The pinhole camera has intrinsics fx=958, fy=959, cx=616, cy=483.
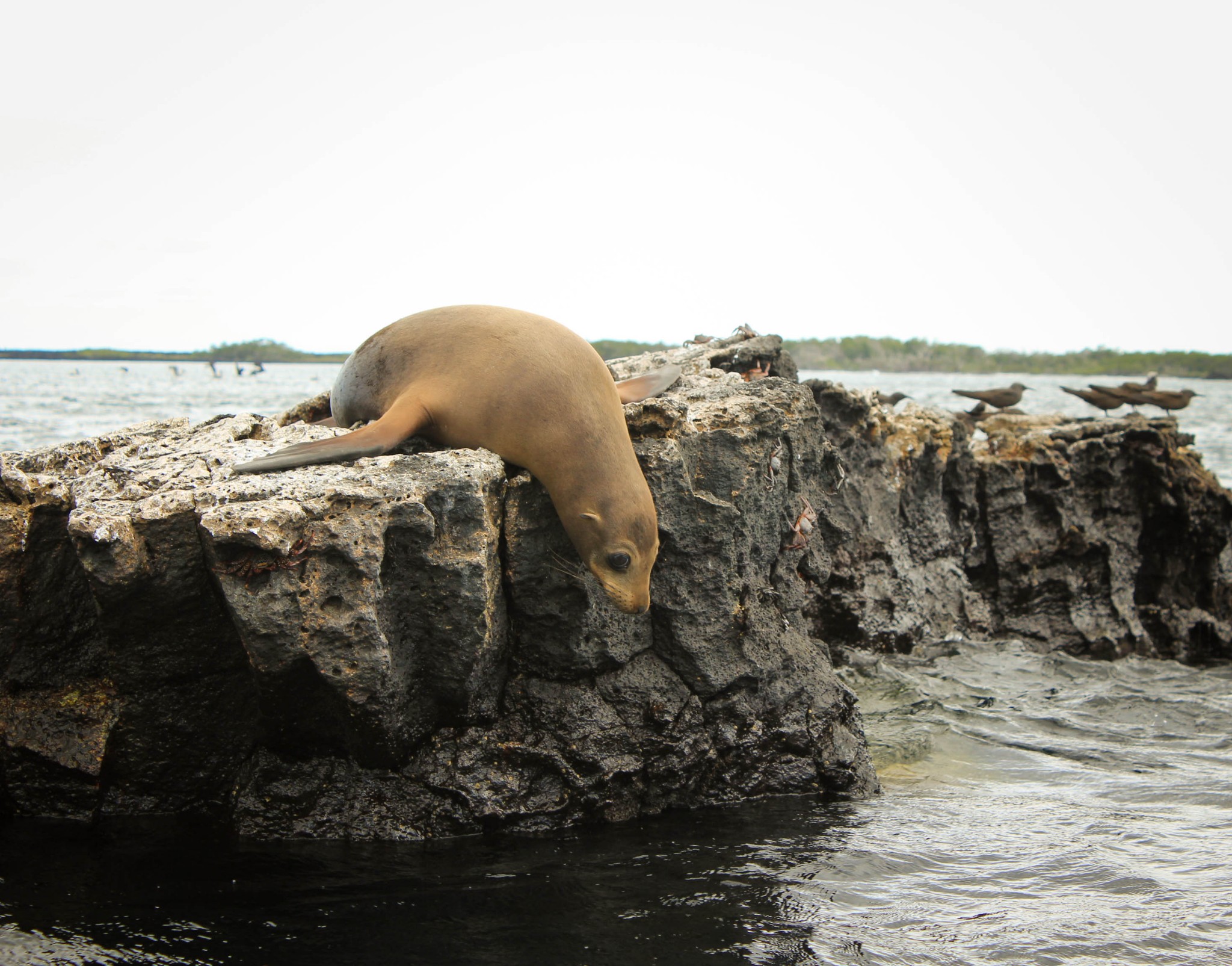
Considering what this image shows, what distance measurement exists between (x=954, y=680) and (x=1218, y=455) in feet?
55.2

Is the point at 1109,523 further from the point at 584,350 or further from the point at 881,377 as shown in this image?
the point at 881,377

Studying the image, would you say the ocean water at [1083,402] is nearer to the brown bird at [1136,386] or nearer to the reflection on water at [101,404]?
the brown bird at [1136,386]

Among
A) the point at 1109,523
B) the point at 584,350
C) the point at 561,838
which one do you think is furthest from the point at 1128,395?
the point at 561,838

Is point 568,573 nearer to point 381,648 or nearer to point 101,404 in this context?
point 381,648

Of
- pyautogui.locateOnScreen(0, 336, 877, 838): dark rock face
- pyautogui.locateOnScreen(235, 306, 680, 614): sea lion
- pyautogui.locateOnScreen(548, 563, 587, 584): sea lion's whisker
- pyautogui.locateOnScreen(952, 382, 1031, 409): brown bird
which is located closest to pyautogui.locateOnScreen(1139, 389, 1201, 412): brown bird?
pyautogui.locateOnScreen(952, 382, 1031, 409): brown bird

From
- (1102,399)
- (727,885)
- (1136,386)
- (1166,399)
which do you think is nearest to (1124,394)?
(1136,386)

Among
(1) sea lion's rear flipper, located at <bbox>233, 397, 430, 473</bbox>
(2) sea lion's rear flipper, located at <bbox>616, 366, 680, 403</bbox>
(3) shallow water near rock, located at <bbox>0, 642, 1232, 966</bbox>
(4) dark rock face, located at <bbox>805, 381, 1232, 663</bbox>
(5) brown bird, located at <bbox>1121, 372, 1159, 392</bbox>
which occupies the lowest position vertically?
(3) shallow water near rock, located at <bbox>0, 642, 1232, 966</bbox>

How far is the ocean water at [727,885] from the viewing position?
2.83 m

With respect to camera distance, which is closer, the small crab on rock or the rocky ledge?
the rocky ledge

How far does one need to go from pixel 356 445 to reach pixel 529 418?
0.69m

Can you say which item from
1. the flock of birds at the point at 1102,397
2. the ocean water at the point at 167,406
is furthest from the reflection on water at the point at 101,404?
the flock of birds at the point at 1102,397

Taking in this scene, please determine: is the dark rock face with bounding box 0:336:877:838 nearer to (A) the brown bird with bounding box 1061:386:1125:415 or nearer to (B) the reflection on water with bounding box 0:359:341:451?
(B) the reflection on water with bounding box 0:359:341:451

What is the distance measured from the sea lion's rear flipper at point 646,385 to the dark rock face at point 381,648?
0.32 m

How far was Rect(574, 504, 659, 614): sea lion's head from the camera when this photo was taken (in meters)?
3.62
